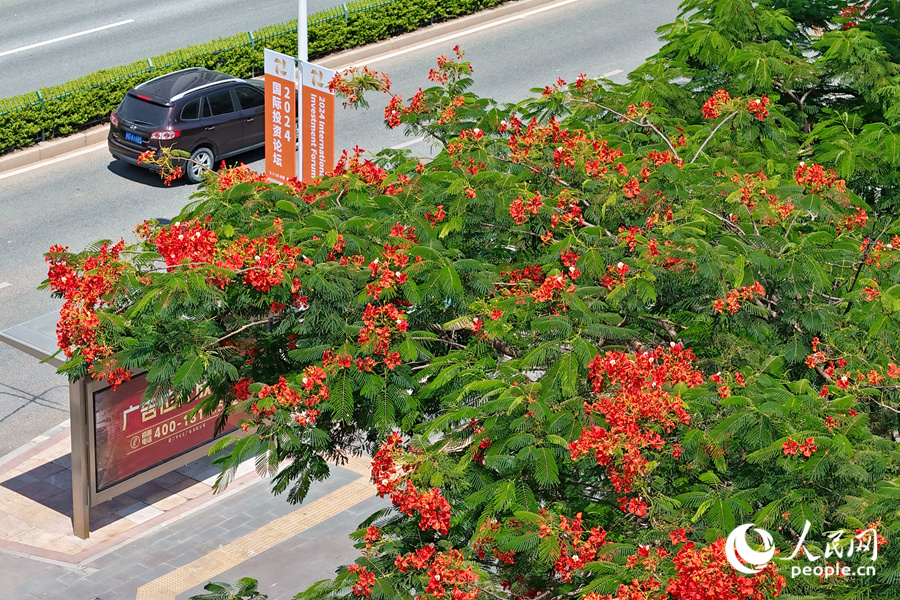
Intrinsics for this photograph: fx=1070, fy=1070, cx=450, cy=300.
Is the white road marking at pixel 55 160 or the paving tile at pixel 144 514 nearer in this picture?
the paving tile at pixel 144 514

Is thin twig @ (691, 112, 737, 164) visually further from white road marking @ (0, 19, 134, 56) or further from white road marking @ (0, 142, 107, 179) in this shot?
Result: white road marking @ (0, 19, 134, 56)

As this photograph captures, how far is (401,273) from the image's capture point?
25.5 ft

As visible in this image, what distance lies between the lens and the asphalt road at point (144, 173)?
15703 millimetres

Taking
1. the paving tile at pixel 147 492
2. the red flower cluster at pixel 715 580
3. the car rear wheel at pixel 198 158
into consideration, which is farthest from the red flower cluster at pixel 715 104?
the car rear wheel at pixel 198 158

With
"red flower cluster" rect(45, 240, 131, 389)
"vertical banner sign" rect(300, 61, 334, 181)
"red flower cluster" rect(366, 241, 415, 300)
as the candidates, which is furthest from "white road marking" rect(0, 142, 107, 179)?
"red flower cluster" rect(366, 241, 415, 300)

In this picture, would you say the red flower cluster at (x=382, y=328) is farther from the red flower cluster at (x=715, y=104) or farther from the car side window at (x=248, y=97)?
the car side window at (x=248, y=97)

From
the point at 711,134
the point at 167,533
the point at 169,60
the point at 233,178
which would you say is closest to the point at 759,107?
the point at 711,134

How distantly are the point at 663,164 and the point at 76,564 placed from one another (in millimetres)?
8301

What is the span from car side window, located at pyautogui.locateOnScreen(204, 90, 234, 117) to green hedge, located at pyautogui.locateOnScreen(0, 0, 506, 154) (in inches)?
99.8

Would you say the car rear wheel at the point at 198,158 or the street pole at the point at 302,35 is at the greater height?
the street pole at the point at 302,35

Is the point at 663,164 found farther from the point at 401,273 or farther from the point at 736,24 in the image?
the point at 736,24

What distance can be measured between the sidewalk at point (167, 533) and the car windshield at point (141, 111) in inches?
308

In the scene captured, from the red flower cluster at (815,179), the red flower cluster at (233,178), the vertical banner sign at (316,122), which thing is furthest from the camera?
the vertical banner sign at (316,122)

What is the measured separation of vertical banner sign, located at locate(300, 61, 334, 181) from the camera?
Answer: 15648 mm
